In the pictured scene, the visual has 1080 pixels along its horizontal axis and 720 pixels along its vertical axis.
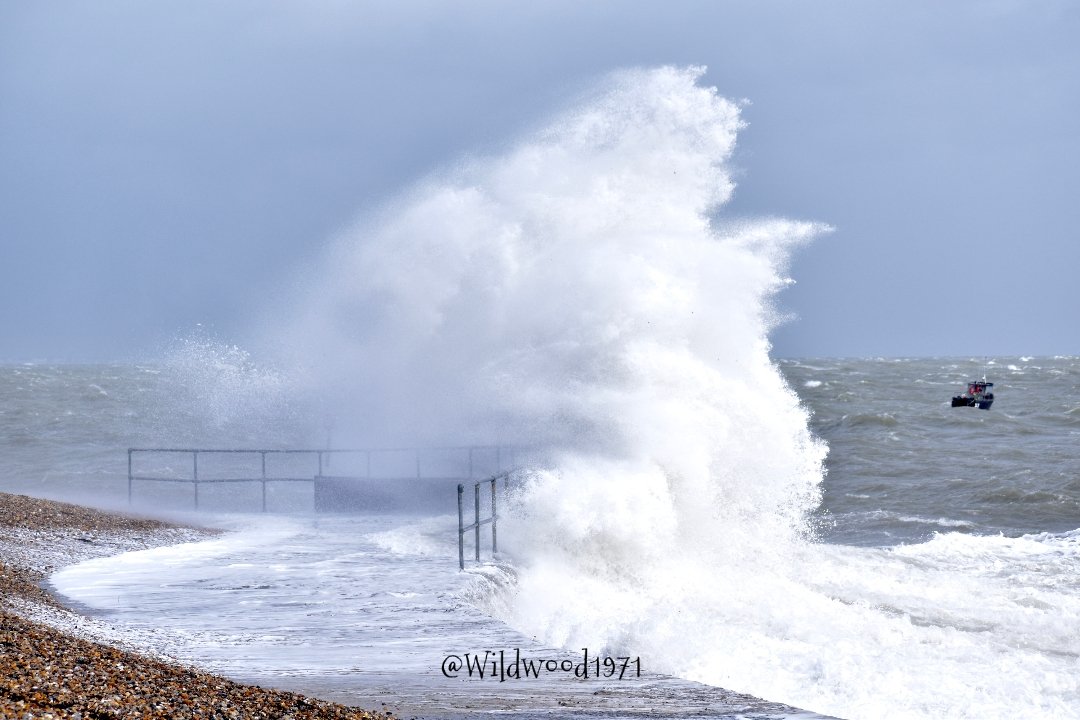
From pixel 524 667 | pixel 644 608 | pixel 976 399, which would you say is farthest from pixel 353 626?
pixel 976 399

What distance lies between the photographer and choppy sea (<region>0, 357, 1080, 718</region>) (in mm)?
7043

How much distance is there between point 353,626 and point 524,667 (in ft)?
6.38

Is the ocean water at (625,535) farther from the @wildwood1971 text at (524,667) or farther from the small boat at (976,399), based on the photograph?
the small boat at (976,399)

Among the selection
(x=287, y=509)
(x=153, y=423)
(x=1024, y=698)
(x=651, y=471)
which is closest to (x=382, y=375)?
(x=287, y=509)

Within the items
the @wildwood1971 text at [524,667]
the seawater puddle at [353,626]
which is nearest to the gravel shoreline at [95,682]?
the seawater puddle at [353,626]

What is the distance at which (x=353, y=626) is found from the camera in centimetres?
845

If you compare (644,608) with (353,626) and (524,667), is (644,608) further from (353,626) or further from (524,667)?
(524,667)

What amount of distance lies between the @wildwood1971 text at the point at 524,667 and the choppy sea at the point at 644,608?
123 mm

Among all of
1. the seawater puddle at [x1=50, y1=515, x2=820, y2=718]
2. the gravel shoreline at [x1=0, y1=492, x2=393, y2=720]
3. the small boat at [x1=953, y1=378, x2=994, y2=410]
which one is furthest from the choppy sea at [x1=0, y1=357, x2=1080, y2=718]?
the small boat at [x1=953, y1=378, x2=994, y2=410]

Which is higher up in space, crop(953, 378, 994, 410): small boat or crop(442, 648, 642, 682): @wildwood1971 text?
crop(953, 378, 994, 410): small boat

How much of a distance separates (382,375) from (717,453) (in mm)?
8383

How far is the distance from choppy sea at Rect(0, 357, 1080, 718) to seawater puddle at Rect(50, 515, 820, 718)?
1.1 inches

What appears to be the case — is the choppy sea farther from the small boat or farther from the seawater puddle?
the small boat

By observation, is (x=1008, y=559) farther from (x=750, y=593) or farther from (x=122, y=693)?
(x=122, y=693)
